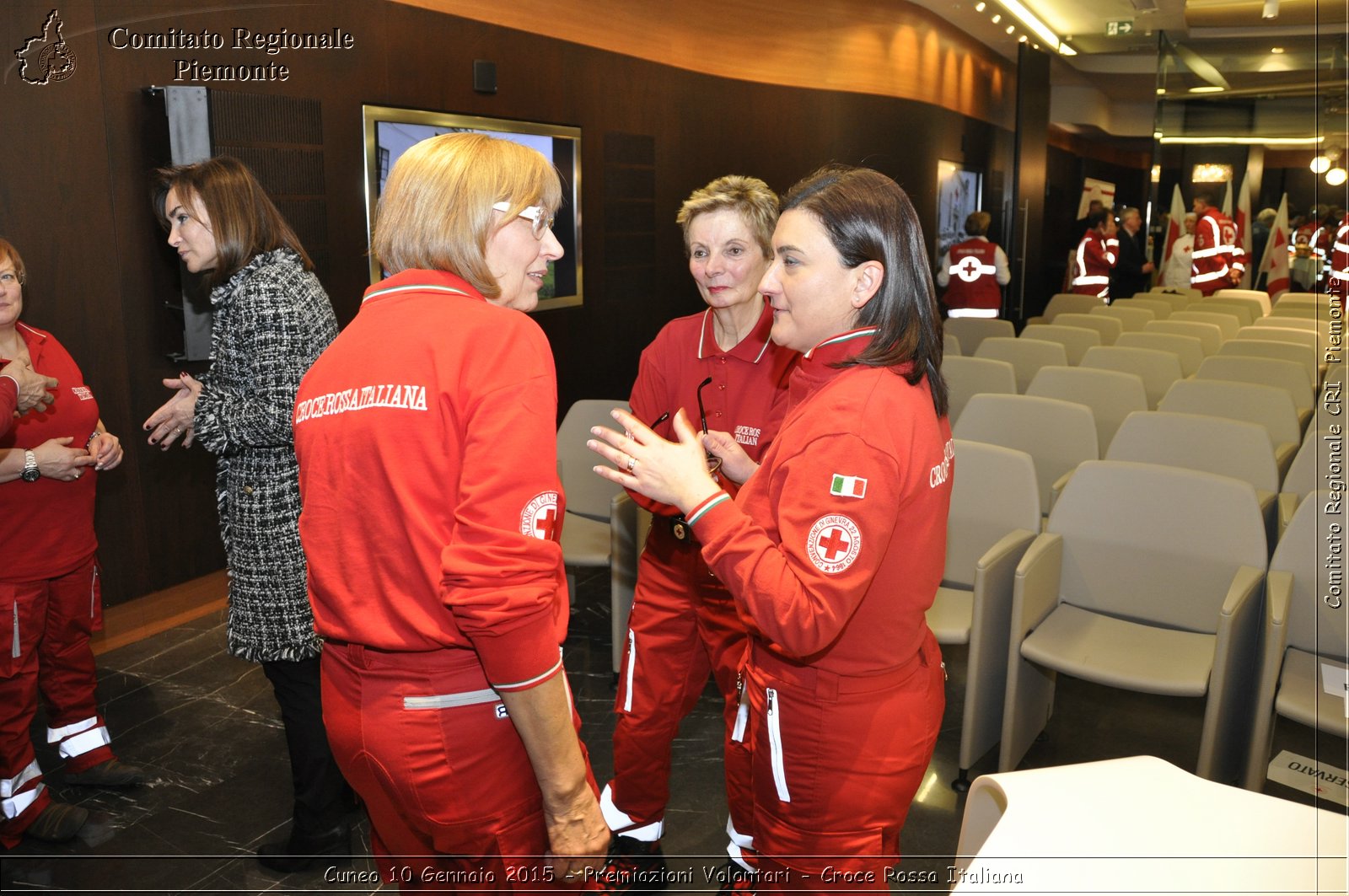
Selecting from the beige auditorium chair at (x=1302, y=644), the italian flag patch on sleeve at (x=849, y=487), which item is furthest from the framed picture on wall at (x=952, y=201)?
the italian flag patch on sleeve at (x=849, y=487)

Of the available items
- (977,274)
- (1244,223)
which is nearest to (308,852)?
(977,274)

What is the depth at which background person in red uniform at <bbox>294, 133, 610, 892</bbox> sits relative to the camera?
1.32 m

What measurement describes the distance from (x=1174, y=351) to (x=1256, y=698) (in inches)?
142

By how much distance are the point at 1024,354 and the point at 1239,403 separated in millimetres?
1567

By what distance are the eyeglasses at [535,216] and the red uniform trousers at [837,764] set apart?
82 centimetres

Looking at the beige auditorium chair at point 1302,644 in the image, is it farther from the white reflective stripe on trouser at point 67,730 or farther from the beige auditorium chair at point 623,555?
the white reflective stripe on trouser at point 67,730

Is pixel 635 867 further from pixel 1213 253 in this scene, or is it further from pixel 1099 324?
pixel 1213 253

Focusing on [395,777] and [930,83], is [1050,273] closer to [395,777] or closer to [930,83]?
[930,83]

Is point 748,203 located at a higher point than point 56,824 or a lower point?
higher

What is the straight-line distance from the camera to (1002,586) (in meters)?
3.05

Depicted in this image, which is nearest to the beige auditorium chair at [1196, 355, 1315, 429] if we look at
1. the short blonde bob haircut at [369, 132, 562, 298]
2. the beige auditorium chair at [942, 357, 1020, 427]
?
the beige auditorium chair at [942, 357, 1020, 427]

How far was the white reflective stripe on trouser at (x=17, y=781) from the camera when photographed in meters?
2.72

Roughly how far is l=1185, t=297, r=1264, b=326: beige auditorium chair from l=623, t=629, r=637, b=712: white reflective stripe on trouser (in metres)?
7.29

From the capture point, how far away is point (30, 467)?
2666 mm
